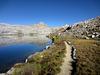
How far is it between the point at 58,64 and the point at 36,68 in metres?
4.74

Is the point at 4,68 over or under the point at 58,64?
under

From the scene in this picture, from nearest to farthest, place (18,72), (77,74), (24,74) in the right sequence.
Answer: (77,74) → (24,74) → (18,72)

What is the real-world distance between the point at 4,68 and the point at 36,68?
14937 mm

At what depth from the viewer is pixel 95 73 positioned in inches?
1022

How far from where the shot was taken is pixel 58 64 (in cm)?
3250

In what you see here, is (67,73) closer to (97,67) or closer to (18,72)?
(97,67)

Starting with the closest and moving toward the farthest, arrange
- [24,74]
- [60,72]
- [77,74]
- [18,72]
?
[77,74] → [60,72] → [24,74] → [18,72]

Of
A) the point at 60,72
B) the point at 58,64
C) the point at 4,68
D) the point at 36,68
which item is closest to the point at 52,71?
the point at 60,72

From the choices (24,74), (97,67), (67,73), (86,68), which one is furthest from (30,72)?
(97,67)

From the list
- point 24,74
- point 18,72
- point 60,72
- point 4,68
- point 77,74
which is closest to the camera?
point 77,74

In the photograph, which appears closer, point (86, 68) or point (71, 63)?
point (86, 68)

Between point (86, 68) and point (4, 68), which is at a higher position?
point (86, 68)

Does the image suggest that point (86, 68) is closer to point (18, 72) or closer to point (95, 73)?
point (95, 73)

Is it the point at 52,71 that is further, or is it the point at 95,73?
the point at 52,71
